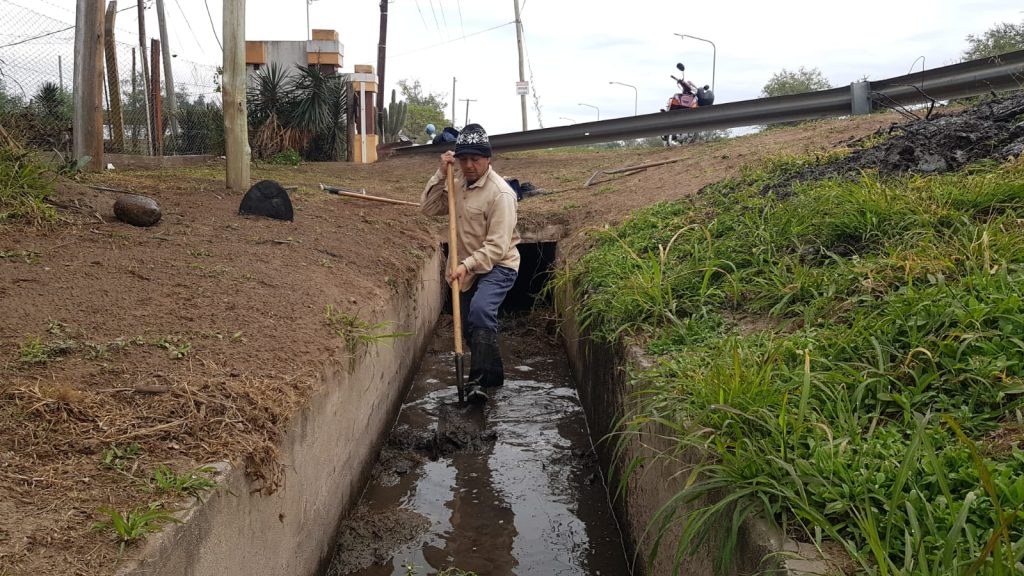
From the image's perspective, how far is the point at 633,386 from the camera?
401 centimetres

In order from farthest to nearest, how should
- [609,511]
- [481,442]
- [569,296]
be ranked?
[569,296], [481,442], [609,511]

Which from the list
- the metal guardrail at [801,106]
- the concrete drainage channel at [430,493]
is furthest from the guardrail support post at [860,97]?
the concrete drainage channel at [430,493]

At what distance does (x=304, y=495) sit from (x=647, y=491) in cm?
153

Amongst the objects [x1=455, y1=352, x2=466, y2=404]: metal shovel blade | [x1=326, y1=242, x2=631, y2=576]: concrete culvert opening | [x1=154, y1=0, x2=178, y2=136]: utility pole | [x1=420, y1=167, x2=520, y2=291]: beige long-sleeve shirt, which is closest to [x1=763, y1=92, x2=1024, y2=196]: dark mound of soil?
[x1=420, y1=167, x2=520, y2=291]: beige long-sleeve shirt

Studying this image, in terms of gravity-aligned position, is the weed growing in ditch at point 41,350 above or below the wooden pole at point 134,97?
below

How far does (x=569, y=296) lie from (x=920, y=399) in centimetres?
446

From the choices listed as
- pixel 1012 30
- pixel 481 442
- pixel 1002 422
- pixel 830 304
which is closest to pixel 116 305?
pixel 481 442

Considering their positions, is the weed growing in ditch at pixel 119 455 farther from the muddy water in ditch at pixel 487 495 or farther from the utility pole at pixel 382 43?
the utility pole at pixel 382 43

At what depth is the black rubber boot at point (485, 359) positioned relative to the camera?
21.2 ft

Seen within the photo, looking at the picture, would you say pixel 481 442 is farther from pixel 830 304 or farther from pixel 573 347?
pixel 830 304

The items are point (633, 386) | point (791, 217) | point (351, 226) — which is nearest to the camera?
point (633, 386)

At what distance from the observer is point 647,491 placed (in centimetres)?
365

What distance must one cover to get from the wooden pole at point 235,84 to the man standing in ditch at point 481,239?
98.5 inches

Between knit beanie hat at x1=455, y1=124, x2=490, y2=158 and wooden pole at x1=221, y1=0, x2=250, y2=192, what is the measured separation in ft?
9.31
